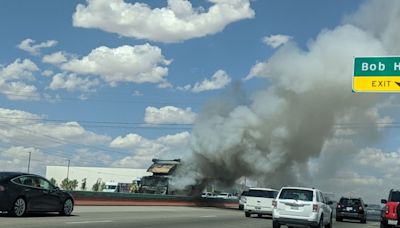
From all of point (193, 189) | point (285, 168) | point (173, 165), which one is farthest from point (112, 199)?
point (285, 168)

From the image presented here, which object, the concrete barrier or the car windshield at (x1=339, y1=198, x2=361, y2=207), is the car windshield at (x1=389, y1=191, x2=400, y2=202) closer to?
the car windshield at (x1=339, y1=198, x2=361, y2=207)

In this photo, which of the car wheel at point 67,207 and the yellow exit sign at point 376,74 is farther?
the yellow exit sign at point 376,74

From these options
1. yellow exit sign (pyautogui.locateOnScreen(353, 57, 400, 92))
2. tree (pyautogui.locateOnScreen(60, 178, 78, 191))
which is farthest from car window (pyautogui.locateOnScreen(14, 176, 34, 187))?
tree (pyautogui.locateOnScreen(60, 178, 78, 191))

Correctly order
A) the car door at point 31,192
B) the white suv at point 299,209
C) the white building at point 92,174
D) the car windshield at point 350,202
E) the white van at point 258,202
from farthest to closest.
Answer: the white building at point 92,174, the car windshield at point 350,202, the white van at point 258,202, the white suv at point 299,209, the car door at point 31,192

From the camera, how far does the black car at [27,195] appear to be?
739 inches

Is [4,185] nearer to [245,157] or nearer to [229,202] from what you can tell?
[245,157]

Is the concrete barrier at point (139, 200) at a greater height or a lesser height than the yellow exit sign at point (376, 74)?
lesser

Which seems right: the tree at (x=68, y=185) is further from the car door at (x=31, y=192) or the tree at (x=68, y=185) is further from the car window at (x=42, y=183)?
the car door at (x=31, y=192)

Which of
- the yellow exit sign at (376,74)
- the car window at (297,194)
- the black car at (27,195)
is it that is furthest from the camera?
the yellow exit sign at (376,74)

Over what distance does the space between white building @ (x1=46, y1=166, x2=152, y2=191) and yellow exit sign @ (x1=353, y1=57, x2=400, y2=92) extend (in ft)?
393

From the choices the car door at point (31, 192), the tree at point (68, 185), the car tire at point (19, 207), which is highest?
the tree at point (68, 185)

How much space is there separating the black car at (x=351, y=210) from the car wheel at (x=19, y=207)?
22.4 meters

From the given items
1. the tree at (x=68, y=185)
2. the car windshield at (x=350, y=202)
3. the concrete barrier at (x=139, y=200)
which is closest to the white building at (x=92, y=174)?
the tree at (x=68, y=185)

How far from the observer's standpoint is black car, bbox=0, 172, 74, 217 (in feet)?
61.6
